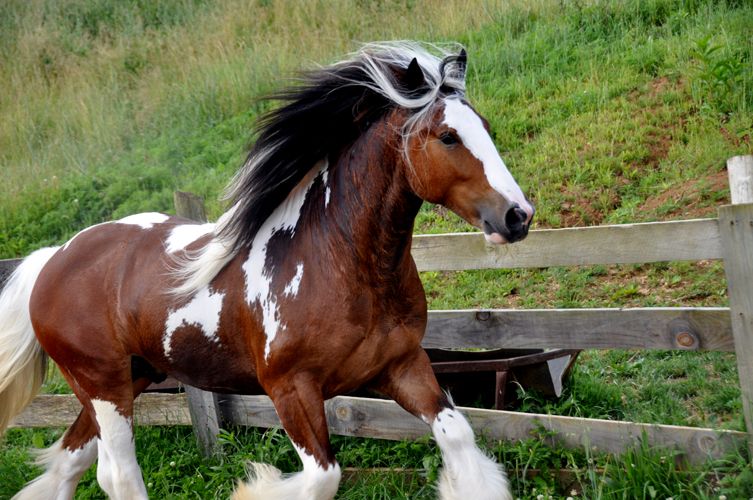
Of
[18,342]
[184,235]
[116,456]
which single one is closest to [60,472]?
[116,456]

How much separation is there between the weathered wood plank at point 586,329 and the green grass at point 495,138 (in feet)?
1.83

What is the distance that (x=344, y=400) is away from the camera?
4746 millimetres

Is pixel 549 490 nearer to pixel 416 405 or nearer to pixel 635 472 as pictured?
pixel 635 472

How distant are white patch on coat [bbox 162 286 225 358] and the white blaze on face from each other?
1458 millimetres

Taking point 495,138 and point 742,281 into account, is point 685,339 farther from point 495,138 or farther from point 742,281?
point 495,138

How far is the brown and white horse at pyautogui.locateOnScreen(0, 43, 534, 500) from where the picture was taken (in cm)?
342

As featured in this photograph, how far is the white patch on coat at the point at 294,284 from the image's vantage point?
360cm

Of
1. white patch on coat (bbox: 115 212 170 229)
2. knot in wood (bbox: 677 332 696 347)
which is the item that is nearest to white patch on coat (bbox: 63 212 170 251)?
white patch on coat (bbox: 115 212 170 229)

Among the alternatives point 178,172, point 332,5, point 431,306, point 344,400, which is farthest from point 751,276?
point 332,5

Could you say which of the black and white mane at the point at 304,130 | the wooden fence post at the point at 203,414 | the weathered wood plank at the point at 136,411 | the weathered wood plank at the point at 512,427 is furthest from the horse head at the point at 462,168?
the weathered wood plank at the point at 136,411

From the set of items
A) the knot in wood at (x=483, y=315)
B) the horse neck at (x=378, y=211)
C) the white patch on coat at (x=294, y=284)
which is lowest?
the knot in wood at (x=483, y=315)

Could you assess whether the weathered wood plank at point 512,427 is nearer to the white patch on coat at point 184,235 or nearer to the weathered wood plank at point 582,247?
the weathered wood plank at point 582,247

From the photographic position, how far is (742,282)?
347 centimetres

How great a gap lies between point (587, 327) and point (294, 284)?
1645mm
